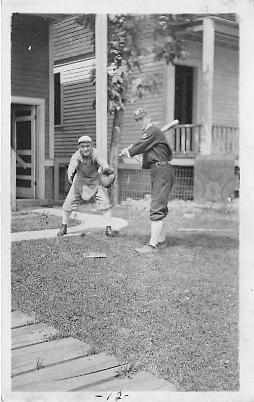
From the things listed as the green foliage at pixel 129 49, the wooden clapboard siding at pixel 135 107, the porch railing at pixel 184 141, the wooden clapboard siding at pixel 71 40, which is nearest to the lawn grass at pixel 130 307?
the wooden clapboard siding at pixel 135 107

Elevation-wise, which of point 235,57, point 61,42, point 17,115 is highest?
point 235,57

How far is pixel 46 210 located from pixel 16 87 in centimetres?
60

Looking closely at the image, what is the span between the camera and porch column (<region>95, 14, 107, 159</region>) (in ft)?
7.82

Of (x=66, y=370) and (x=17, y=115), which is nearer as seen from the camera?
(x=66, y=370)

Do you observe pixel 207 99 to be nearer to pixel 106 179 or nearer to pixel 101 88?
pixel 101 88

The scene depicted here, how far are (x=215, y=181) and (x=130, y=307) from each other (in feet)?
11.0

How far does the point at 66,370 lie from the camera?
2107 mm

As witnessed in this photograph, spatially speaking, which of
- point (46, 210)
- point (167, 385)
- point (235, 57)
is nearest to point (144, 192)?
point (46, 210)

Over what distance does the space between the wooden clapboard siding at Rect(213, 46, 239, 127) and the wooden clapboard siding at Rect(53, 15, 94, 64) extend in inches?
239

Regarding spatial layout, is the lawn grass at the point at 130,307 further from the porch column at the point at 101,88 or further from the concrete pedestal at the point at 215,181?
the concrete pedestal at the point at 215,181

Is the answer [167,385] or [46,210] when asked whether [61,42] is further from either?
[167,385]

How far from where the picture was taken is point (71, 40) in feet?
7.95

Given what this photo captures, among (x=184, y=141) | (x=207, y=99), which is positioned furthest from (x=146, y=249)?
(x=184, y=141)

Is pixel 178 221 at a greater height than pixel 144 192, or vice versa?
pixel 144 192
